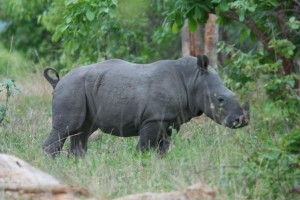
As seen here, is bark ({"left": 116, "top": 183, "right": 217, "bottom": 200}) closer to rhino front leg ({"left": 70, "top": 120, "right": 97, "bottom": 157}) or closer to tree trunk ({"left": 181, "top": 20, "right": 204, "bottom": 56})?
rhino front leg ({"left": 70, "top": 120, "right": 97, "bottom": 157})

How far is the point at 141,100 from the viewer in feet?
28.1

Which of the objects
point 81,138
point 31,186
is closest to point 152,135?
point 81,138

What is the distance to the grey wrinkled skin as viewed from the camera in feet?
28.0

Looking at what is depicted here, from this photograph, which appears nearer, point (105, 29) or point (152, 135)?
point (152, 135)

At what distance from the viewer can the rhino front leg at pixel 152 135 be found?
27.9 ft

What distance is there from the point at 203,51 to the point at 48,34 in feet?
38.5

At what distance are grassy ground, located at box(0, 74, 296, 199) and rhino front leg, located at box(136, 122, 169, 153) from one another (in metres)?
0.19

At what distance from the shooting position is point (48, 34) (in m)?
25.0

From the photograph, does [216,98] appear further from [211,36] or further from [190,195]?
[211,36]

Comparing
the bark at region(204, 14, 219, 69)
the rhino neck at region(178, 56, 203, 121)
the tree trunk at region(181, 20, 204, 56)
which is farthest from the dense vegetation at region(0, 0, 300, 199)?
the bark at region(204, 14, 219, 69)

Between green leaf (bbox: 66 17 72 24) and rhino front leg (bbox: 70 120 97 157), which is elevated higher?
green leaf (bbox: 66 17 72 24)

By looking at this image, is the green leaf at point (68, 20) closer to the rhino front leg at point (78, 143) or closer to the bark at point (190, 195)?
the rhino front leg at point (78, 143)

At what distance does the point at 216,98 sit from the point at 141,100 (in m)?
0.94

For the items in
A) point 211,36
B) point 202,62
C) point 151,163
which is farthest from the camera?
point 211,36
